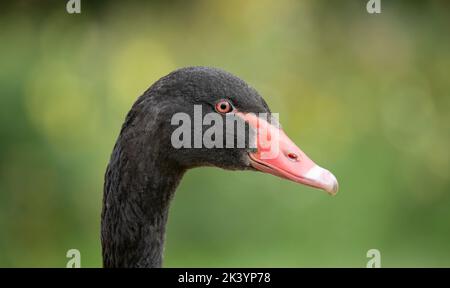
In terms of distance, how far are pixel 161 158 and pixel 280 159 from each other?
499mm

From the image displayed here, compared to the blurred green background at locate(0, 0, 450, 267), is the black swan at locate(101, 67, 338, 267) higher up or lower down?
lower down

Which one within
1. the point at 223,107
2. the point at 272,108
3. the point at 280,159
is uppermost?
the point at 272,108

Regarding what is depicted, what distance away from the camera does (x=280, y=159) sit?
2.89 meters

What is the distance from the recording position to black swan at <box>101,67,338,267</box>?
294cm

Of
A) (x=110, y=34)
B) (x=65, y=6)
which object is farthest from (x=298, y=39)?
(x=65, y=6)

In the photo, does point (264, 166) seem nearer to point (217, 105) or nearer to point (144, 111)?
point (217, 105)

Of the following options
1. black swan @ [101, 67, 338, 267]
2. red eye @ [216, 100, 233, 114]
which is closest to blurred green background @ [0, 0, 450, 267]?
black swan @ [101, 67, 338, 267]

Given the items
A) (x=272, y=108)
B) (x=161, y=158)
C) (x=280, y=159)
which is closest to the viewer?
(x=280, y=159)

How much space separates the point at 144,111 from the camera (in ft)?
9.84

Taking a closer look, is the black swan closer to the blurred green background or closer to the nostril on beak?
the nostril on beak

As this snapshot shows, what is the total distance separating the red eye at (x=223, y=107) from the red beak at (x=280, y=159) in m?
0.04

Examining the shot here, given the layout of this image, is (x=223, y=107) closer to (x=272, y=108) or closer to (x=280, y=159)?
(x=280, y=159)

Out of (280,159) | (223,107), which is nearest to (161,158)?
(223,107)

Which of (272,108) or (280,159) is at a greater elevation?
(272,108)
